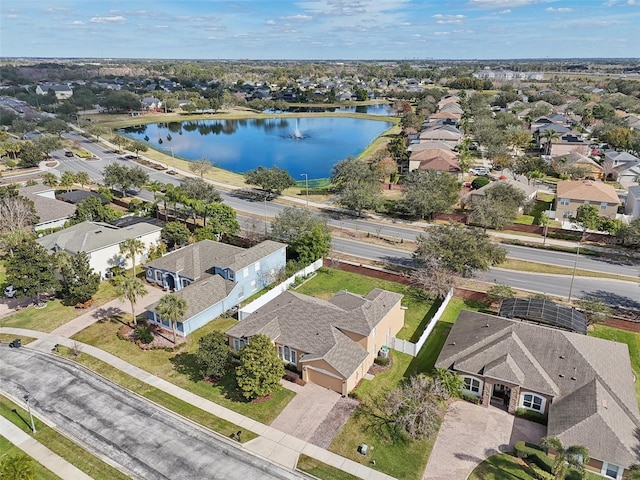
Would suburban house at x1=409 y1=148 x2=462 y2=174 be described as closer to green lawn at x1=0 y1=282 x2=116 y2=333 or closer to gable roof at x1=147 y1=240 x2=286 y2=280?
gable roof at x1=147 y1=240 x2=286 y2=280

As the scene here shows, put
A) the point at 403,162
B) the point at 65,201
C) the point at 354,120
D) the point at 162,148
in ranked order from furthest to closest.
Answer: the point at 354,120, the point at 162,148, the point at 403,162, the point at 65,201

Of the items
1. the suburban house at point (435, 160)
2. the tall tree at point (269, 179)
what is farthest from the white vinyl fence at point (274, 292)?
the suburban house at point (435, 160)

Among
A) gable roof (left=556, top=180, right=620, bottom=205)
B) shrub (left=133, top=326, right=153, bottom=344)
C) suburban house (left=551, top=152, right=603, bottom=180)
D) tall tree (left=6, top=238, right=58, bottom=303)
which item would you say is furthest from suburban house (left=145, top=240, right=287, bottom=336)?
suburban house (left=551, top=152, right=603, bottom=180)

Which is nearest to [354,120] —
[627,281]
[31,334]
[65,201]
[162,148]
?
[162,148]

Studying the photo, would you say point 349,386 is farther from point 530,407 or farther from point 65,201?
point 65,201

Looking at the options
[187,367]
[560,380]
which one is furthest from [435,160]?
[187,367]

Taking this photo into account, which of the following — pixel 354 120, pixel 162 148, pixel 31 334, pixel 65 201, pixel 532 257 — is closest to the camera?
pixel 31 334

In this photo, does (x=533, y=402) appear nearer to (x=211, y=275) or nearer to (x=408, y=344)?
(x=408, y=344)

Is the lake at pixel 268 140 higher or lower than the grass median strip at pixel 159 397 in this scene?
higher

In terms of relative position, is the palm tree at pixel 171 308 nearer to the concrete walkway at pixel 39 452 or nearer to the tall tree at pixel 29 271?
the concrete walkway at pixel 39 452
